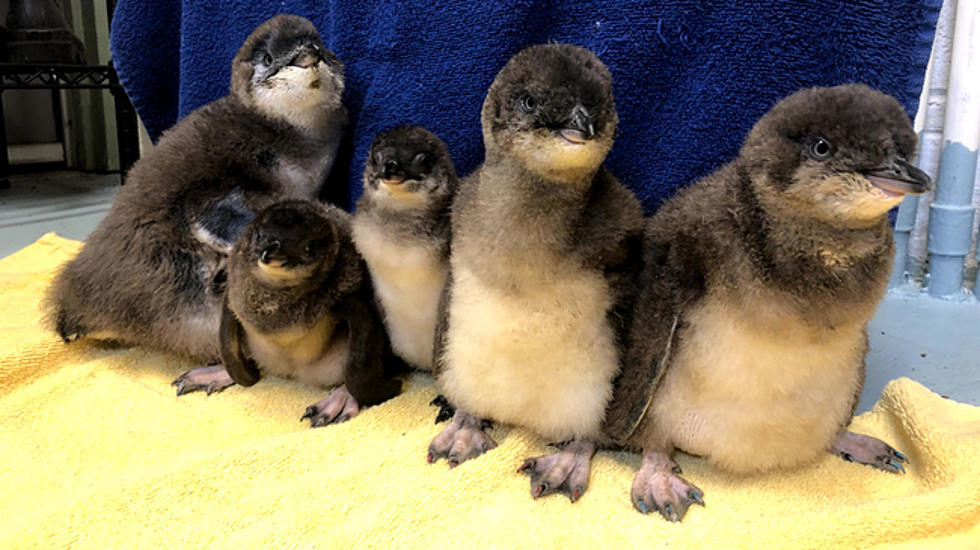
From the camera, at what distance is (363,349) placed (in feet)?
4.79

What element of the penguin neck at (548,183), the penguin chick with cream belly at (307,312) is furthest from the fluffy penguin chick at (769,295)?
the penguin chick with cream belly at (307,312)

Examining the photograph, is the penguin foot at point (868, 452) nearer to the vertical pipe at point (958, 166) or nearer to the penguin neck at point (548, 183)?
the penguin neck at point (548, 183)

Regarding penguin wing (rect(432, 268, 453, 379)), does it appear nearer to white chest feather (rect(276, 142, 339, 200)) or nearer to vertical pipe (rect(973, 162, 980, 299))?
white chest feather (rect(276, 142, 339, 200))

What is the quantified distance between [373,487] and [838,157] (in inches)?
33.9

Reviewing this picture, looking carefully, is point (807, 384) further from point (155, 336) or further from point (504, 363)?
point (155, 336)

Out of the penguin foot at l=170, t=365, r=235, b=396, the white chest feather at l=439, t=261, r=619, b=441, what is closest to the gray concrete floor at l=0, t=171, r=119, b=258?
the penguin foot at l=170, t=365, r=235, b=396

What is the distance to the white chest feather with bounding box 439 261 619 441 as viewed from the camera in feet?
3.85

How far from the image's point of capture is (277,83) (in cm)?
167

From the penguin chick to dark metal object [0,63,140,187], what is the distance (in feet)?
7.62

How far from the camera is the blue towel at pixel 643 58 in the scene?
4.33 ft

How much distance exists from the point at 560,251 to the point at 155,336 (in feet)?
3.32

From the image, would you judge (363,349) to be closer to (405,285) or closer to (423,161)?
(405,285)

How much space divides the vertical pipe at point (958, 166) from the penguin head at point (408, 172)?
1.59 meters

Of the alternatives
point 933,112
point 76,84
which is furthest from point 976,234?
point 76,84
